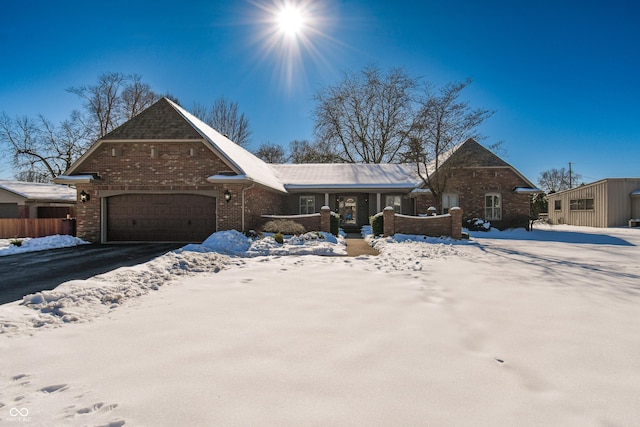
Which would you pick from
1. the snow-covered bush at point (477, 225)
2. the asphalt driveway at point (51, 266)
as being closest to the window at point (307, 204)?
the snow-covered bush at point (477, 225)

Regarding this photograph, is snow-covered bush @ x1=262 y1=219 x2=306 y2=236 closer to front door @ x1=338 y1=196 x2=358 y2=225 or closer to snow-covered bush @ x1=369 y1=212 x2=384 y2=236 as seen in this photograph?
snow-covered bush @ x1=369 y1=212 x2=384 y2=236

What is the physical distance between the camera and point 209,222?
13.0m

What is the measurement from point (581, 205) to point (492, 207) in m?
10.5

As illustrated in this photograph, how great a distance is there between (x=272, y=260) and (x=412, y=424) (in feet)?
21.9

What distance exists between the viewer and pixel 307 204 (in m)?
19.6

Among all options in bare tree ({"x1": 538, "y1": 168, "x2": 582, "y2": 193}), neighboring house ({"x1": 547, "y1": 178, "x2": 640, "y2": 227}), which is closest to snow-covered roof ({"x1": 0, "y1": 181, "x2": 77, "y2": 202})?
neighboring house ({"x1": 547, "y1": 178, "x2": 640, "y2": 227})

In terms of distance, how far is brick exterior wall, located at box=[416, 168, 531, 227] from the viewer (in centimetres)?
1866

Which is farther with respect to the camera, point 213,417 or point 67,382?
point 67,382

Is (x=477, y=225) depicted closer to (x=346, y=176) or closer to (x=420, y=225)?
(x=420, y=225)

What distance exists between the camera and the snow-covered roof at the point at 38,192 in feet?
64.0

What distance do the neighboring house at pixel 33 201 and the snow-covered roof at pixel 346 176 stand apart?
1468cm

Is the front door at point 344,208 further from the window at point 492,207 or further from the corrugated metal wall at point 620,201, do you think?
the corrugated metal wall at point 620,201

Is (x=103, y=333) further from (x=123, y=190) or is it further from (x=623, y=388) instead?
(x=123, y=190)

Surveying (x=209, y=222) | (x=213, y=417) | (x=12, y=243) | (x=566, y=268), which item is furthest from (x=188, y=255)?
(x=566, y=268)
